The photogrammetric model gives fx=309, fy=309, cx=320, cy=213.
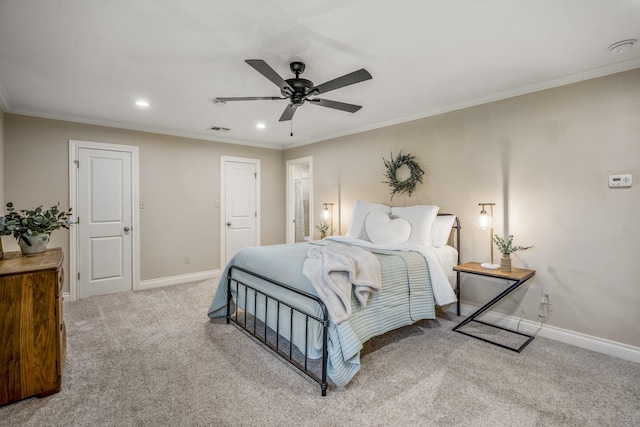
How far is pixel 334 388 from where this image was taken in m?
2.07

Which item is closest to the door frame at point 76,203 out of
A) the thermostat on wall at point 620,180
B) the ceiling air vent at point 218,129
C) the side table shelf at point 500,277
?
the ceiling air vent at point 218,129

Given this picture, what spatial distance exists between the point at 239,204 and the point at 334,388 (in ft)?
13.1

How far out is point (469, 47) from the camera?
2.24 meters

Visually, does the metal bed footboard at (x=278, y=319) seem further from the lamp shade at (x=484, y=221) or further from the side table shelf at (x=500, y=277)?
the lamp shade at (x=484, y=221)

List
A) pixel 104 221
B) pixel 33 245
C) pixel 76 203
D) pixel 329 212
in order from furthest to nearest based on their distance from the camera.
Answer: pixel 329 212, pixel 104 221, pixel 76 203, pixel 33 245

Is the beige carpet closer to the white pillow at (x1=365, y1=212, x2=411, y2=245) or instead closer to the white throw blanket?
the white throw blanket

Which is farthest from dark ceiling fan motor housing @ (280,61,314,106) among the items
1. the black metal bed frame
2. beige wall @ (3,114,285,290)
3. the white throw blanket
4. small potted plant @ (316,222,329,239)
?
beige wall @ (3,114,285,290)

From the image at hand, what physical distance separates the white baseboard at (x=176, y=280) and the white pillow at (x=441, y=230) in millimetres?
3574

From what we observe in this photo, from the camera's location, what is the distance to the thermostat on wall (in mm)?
2471

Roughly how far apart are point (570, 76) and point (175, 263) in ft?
17.4

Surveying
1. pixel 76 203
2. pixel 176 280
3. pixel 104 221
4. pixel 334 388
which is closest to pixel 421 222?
pixel 334 388

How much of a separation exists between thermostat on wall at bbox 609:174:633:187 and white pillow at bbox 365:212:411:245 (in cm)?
173

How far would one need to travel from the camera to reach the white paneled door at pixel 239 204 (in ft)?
17.5

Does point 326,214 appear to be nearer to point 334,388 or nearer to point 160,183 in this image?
point 160,183
